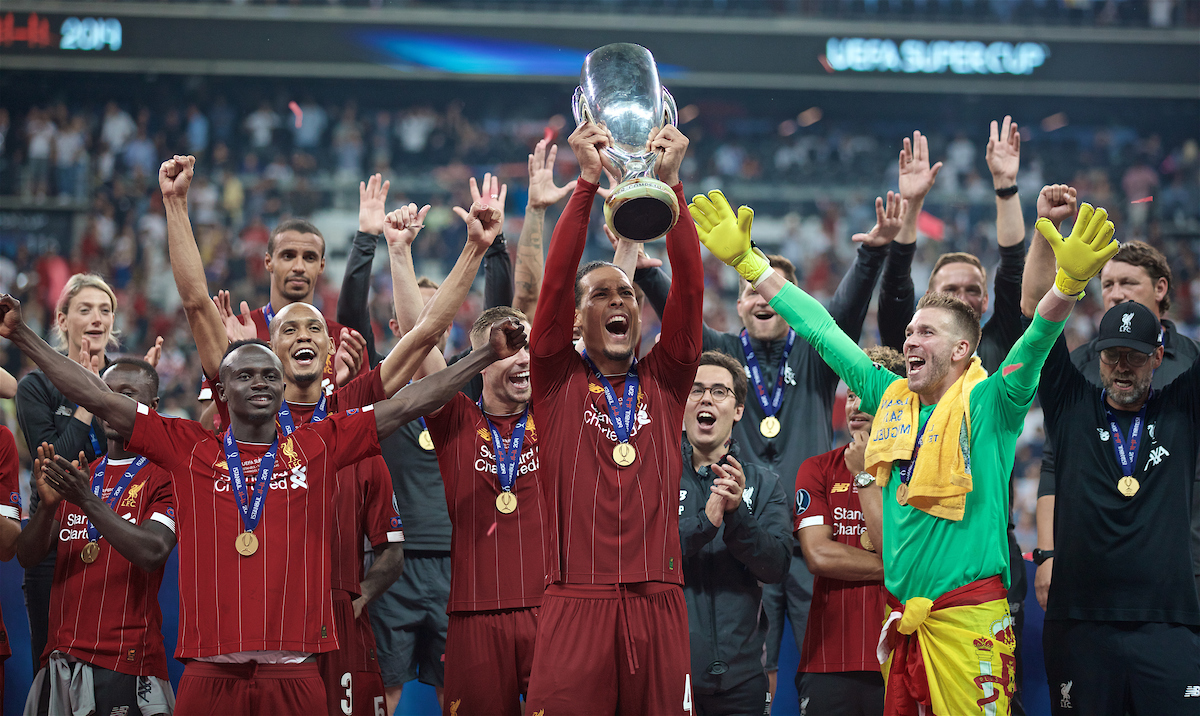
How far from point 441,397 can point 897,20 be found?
1795 cm

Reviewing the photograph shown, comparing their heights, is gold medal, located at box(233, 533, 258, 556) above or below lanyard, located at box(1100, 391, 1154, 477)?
below

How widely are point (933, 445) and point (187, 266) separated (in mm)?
3031

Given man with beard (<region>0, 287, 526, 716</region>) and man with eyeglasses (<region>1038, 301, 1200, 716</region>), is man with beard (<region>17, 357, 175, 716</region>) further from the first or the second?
man with eyeglasses (<region>1038, 301, 1200, 716</region>)

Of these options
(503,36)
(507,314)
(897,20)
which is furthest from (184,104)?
(507,314)

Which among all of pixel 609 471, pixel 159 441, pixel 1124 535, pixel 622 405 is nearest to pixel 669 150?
pixel 622 405

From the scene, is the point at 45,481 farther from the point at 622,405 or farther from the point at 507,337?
the point at 622,405

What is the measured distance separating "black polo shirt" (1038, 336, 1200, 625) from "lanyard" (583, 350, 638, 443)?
1.96 meters

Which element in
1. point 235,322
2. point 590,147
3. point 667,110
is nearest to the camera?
point 590,147

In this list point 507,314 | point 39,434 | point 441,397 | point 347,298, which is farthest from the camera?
point 347,298

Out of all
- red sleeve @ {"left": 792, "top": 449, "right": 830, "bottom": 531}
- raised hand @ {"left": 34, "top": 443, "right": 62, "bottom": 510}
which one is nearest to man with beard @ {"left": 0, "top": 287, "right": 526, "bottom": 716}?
raised hand @ {"left": 34, "top": 443, "right": 62, "bottom": 510}

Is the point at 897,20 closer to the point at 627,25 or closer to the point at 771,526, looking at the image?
the point at 627,25

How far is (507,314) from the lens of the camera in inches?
168

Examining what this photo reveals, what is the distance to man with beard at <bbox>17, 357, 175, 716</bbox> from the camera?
431 cm

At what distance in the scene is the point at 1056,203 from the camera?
418 cm
